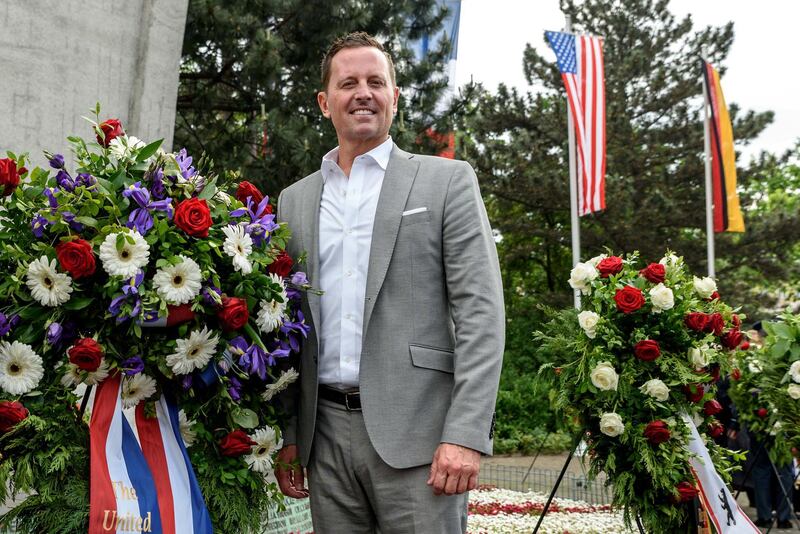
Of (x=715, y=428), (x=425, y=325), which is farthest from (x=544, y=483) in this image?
(x=425, y=325)

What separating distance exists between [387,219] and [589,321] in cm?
279

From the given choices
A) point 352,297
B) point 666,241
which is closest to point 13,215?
point 352,297

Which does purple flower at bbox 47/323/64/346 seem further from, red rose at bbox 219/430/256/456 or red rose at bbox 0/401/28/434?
red rose at bbox 219/430/256/456

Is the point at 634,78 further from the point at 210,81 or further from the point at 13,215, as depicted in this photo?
the point at 13,215

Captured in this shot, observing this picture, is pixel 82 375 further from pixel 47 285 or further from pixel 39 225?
pixel 39 225

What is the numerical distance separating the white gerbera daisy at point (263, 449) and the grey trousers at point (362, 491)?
139 mm

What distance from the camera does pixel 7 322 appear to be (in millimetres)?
2469

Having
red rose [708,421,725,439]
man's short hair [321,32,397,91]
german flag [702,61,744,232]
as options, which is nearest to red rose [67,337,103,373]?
man's short hair [321,32,397,91]

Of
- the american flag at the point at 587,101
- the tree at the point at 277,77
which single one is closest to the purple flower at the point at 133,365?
the tree at the point at 277,77

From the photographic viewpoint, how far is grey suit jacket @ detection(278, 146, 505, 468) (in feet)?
8.44

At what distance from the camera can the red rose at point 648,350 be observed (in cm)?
509

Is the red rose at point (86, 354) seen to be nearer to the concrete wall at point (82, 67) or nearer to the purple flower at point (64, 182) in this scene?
the purple flower at point (64, 182)

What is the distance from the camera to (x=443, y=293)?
2758 mm

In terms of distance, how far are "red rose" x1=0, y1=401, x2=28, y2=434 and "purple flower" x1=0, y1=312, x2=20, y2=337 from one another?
0.71ft
